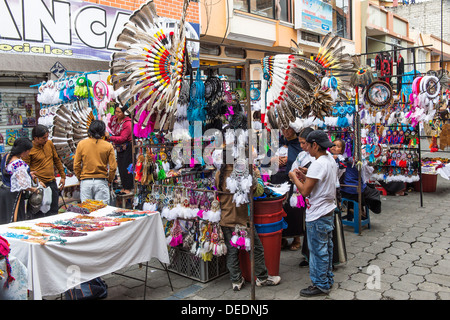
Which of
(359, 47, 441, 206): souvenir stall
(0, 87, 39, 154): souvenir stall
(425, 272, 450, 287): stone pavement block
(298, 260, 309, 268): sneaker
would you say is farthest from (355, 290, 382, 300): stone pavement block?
(0, 87, 39, 154): souvenir stall

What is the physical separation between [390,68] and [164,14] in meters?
6.13

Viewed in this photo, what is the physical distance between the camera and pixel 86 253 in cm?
328

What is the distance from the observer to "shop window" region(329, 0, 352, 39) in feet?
50.6

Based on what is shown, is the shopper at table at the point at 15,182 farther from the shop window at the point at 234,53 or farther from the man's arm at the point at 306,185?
the shop window at the point at 234,53

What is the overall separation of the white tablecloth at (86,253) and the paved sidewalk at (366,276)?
63 centimetres

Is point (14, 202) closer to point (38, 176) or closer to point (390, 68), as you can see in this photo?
point (38, 176)

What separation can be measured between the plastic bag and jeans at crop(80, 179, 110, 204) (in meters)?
0.42

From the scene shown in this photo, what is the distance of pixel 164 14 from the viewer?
8828mm

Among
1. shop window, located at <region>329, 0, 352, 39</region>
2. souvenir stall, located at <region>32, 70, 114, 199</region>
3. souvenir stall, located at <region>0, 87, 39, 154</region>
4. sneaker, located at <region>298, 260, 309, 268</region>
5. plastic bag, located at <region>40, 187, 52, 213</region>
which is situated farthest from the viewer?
shop window, located at <region>329, 0, 352, 39</region>

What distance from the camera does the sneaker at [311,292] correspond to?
4.07 meters

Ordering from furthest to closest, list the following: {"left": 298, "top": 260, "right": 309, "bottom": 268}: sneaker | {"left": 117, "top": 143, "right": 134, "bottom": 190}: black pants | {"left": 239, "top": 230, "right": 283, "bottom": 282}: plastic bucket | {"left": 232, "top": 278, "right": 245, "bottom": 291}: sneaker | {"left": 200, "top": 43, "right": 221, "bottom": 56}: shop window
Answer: {"left": 200, "top": 43, "right": 221, "bottom": 56}: shop window < {"left": 117, "top": 143, "right": 134, "bottom": 190}: black pants < {"left": 298, "top": 260, "right": 309, "bottom": 268}: sneaker < {"left": 239, "top": 230, "right": 283, "bottom": 282}: plastic bucket < {"left": 232, "top": 278, "right": 245, "bottom": 291}: sneaker

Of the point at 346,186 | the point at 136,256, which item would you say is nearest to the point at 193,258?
the point at 136,256

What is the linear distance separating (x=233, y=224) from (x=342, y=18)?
1411 cm

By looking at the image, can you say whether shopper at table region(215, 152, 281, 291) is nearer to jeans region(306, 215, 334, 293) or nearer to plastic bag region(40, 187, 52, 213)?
jeans region(306, 215, 334, 293)
